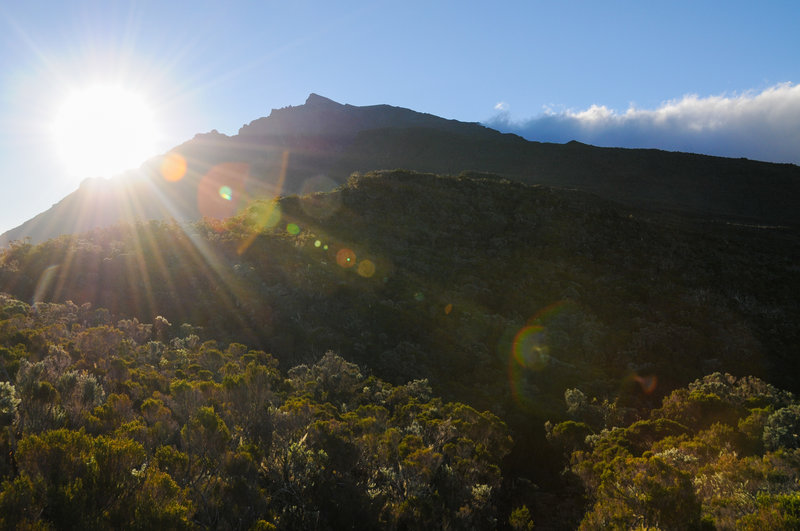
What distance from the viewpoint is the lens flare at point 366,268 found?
2169 cm

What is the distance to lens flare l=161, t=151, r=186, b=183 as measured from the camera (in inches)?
3521

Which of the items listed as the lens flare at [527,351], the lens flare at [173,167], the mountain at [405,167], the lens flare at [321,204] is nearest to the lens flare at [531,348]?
the lens flare at [527,351]

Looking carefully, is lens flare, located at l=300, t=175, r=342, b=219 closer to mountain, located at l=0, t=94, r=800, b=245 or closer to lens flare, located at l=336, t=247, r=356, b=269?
lens flare, located at l=336, t=247, r=356, b=269

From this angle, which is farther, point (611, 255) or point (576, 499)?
point (611, 255)

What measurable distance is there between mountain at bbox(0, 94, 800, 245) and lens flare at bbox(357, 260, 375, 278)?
3667cm

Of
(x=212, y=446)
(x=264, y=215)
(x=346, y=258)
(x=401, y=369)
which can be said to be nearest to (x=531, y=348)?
(x=401, y=369)

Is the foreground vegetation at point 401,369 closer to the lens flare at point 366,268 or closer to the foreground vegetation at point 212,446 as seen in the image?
the foreground vegetation at point 212,446

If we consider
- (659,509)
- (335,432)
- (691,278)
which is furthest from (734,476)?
(691,278)

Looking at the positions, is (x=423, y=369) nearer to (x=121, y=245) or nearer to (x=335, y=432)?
(x=335, y=432)

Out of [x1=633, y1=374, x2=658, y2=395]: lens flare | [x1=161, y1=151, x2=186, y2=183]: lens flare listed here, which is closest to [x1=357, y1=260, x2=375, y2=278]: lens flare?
[x1=633, y1=374, x2=658, y2=395]: lens flare

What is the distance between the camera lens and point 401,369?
15289 millimetres

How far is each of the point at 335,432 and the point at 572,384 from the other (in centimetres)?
1027

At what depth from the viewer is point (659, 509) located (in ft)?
21.0

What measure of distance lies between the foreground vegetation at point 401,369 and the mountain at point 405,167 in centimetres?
2920
